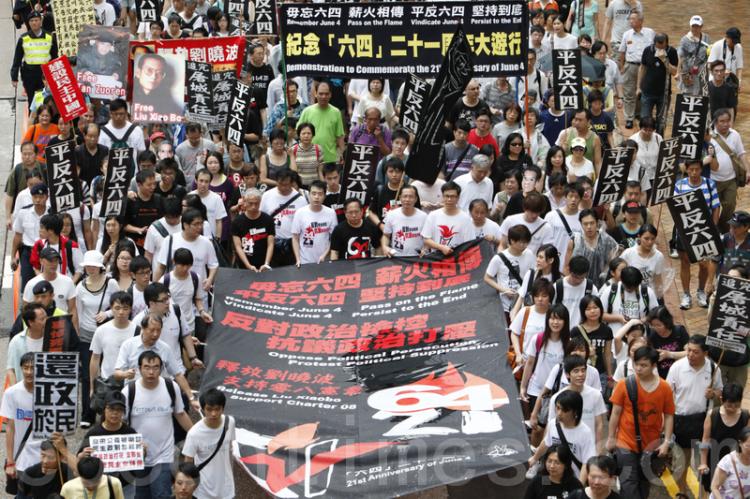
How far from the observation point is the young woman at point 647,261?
48.4 ft

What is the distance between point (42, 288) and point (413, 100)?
532 centimetres

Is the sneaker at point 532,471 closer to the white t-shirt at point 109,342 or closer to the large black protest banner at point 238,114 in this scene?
the white t-shirt at point 109,342

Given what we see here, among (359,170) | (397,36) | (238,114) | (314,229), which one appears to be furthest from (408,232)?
(397,36)

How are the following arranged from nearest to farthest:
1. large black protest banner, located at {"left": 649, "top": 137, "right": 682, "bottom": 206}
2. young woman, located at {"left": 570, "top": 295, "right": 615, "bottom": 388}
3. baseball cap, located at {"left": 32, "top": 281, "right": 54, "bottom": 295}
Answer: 1. young woman, located at {"left": 570, "top": 295, "right": 615, "bottom": 388}
2. baseball cap, located at {"left": 32, "top": 281, "right": 54, "bottom": 295}
3. large black protest banner, located at {"left": 649, "top": 137, "right": 682, "bottom": 206}

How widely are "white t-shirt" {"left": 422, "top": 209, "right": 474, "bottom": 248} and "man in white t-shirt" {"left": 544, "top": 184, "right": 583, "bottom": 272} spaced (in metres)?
0.83

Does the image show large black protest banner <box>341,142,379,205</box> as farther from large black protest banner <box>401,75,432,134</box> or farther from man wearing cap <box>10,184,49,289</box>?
man wearing cap <box>10,184,49,289</box>

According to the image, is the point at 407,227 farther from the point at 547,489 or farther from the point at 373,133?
the point at 547,489

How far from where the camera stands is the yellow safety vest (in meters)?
21.8

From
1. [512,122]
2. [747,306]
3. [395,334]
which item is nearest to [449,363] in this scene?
[395,334]

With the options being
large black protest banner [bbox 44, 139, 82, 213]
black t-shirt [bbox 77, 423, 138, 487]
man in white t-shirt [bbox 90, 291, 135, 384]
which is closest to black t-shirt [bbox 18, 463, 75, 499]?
black t-shirt [bbox 77, 423, 138, 487]

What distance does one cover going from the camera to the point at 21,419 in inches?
488

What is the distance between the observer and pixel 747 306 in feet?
43.0

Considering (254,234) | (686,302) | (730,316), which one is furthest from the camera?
(686,302)

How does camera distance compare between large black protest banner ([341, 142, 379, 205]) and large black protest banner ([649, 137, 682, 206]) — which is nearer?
large black protest banner ([341, 142, 379, 205])
